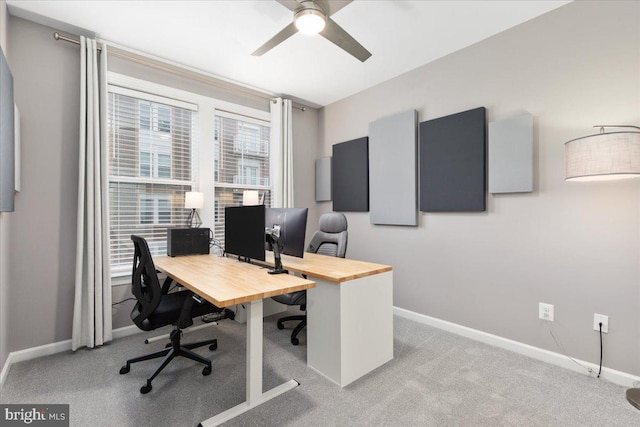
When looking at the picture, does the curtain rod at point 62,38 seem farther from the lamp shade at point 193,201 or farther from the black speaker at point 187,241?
the black speaker at point 187,241

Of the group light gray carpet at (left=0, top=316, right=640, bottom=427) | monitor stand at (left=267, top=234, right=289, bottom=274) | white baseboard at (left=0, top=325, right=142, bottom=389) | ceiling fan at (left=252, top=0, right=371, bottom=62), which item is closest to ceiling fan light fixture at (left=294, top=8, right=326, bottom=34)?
ceiling fan at (left=252, top=0, right=371, bottom=62)

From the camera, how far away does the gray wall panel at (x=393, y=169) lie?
307cm

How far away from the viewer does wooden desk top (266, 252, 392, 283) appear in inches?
76.2

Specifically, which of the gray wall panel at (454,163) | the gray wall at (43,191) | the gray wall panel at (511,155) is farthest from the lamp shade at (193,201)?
the gray wall panel at (511,155)

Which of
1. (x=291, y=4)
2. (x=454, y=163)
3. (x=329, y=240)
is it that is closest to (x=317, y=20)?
(x=291, y=4)

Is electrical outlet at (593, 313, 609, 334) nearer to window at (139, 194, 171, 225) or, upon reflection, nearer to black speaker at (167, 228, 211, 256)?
black speaker at (167, 228, 211, 256)

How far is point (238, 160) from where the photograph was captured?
12.1ft

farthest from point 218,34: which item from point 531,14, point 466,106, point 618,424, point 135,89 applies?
point 618,424

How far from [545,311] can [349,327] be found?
5.28 feet

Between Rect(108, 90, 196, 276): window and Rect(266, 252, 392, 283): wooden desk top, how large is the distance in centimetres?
143

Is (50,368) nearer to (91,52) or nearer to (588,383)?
(91,52)

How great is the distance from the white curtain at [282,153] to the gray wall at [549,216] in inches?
66.8

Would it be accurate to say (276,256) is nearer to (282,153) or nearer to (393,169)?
(393,169)

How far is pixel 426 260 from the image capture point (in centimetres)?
302
